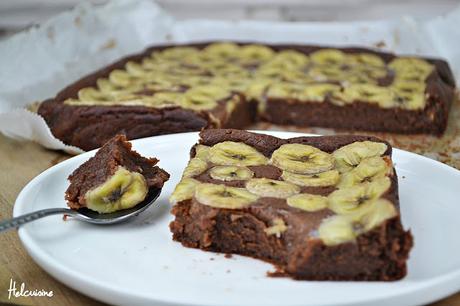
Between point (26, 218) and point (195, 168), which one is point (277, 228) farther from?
point (26, 218)

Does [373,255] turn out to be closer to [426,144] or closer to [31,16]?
[426,144]

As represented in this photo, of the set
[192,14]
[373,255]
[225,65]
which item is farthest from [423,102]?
[192,14]

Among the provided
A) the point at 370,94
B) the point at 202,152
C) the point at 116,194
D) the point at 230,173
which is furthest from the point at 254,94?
the point at 116,194

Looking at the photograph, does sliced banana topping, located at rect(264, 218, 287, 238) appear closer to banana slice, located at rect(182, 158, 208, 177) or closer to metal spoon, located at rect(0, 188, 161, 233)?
banana slice, located at rect(182, 158, 208, 177)

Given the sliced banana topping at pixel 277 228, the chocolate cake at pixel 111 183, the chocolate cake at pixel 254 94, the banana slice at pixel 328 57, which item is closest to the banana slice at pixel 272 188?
the sliced banana topping at pixel 277 228

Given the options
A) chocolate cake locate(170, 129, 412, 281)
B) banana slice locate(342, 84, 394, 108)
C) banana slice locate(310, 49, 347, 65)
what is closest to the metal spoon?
chocolate cake locate(170, 129, 412, 281)

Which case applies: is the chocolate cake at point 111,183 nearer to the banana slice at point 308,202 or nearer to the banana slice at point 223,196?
the banana slice at point 223,196
